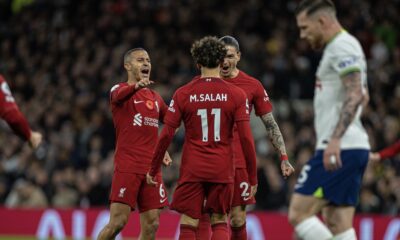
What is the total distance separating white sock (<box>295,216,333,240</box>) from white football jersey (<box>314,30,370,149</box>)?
0.63m

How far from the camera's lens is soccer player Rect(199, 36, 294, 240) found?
10.5m

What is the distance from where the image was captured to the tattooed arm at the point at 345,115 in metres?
7.66

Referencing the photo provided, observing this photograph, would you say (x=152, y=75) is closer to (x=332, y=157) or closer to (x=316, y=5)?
(x=316, y=5)

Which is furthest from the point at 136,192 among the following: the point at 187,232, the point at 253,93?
the point at 253,93

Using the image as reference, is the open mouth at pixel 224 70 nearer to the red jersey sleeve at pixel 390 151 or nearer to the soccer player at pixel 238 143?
the soccer player at pixel 238 143

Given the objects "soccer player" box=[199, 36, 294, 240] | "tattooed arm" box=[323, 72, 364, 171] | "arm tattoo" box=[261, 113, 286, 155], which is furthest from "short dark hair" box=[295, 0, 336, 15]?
"arm tattoo" box=[261, 113, 286, 155]

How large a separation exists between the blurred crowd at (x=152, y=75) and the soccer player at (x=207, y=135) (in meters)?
8.14

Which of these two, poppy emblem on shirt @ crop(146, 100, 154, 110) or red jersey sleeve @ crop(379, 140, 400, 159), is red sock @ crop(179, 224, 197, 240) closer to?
poppy emblem on shirt @ crop(146, 100, 154, 110)

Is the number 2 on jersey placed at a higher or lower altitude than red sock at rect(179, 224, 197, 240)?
higher

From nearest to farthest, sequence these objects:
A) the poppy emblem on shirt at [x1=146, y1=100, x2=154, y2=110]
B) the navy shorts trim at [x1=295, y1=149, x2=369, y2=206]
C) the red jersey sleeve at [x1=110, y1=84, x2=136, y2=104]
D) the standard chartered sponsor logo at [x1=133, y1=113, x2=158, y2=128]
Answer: the navy shorts trim at [x1=295, y1=149, x2=369, y2=206] → the red jersey sleeve at [x1=110, y1=84, x2=136, y2=104] → the standard chartered sponsor logo at [x1=133, y1=113, x2=158, y2=128] → the poppy emblem on shirt at [x1=146, y1=100, x2=154, y2=110]

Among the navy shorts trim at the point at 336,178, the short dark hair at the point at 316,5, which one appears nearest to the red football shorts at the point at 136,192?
the navy shorts trim at the point at 336,178

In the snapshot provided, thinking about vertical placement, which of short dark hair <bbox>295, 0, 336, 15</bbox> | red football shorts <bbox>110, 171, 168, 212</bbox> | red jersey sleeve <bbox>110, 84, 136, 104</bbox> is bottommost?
red football shorts <bbox>110, 171, 168, 212</bbox>

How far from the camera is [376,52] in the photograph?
20.9 m

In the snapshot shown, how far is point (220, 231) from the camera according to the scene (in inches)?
389
